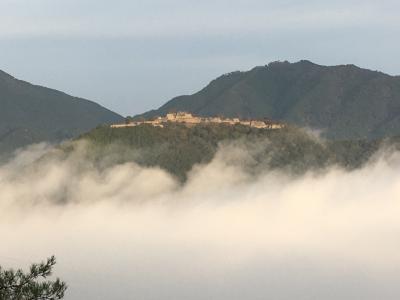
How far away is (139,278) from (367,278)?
45.3m

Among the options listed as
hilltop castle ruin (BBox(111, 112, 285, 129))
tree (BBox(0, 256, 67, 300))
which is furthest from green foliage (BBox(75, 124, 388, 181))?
tree (BBox(0, 256, 67, 300))

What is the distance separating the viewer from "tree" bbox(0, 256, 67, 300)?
18641 mm

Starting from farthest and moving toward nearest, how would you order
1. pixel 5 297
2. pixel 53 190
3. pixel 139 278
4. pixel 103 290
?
pixel 139 278 < pixel 53 190 < pixel 103 290 < pixel 5 297

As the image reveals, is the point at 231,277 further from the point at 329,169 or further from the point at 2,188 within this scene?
the point at 2,188

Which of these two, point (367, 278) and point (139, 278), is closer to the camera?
point (139, 278)

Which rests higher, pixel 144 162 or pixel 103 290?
pixel 144 162

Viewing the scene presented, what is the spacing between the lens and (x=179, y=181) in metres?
150

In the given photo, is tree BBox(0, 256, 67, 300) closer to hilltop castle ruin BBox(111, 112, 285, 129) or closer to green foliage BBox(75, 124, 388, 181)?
green foliage BBox(75, 124, 388, 181)

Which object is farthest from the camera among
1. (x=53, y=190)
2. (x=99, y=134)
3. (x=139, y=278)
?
(x=139, y=278)

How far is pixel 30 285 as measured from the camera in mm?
18641

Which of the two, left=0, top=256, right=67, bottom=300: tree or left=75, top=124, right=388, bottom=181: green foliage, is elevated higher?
left=75, top=124, right=388, bottom=181: green foliage

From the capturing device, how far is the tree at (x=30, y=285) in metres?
18.6

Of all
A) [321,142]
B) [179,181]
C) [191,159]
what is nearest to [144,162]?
[191,159]

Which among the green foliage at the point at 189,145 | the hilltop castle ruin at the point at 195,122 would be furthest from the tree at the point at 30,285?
the hilltop castle ruin at the point at 195,122
